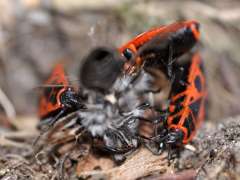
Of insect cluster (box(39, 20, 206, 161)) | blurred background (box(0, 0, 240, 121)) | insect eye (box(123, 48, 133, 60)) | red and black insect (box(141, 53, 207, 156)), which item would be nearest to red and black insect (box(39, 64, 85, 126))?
insect cluster (box(39, 20, 206, 161))

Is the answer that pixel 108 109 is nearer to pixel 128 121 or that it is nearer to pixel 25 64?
pixel 128 121

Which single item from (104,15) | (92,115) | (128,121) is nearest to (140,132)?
(128,121)

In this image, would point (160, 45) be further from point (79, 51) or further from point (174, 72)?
point (79, 51)

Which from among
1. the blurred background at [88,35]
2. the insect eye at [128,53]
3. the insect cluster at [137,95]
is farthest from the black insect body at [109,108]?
the blurred background at [88,35]

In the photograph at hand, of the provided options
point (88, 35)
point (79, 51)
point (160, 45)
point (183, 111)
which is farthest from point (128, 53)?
point (79, 51)

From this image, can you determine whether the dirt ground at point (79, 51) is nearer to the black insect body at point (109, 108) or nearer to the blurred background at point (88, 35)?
the blurred background at point (88, 35)

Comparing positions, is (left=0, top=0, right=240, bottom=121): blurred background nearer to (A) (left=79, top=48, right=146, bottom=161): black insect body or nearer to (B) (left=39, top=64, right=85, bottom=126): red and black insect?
(B) (left=39, top=64, right=85, bottom=126): red and black insect
